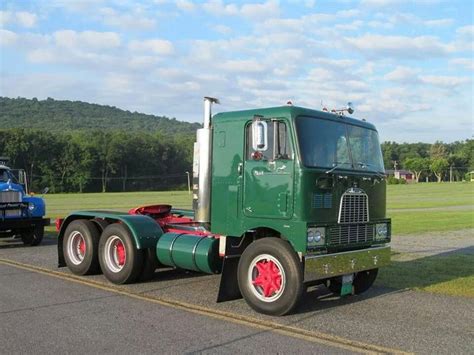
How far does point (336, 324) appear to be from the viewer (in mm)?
6832

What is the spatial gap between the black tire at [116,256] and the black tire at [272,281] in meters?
2.26

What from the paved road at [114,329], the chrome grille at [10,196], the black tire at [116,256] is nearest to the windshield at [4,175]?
the chrome grille at [10,196]

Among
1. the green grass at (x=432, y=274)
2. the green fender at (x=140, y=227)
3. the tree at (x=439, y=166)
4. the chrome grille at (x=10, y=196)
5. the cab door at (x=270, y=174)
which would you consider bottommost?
the green grass at (x=432, y=274)

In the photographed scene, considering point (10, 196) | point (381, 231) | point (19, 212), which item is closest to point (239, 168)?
point (381, 231)

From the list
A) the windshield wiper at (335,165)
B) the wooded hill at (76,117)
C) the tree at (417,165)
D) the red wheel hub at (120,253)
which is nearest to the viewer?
the windshield wiper at (335,165)

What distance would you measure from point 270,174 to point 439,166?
14102 centimetres

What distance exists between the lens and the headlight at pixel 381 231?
8398 mm

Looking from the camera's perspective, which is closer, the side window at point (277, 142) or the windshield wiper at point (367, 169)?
the side window at point (277, 142)

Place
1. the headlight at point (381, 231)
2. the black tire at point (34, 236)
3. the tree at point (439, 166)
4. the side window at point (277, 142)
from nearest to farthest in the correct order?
the side window at point (277, 142)
the headlight at point (381, 231)
the black tire at point (34, 236)
the tree at point (439, 166)

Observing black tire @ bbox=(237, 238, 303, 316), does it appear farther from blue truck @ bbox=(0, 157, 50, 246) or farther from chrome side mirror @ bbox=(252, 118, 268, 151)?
blue truck @ bbox=(0, 157, 50, 246)

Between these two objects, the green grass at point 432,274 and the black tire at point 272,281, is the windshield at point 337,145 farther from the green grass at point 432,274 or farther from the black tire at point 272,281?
the green grass at point 432,274

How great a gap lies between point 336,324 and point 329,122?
2.78m

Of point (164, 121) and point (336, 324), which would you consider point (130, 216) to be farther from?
point (164, 121)

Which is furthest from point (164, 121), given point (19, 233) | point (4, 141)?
point (19, 233)
